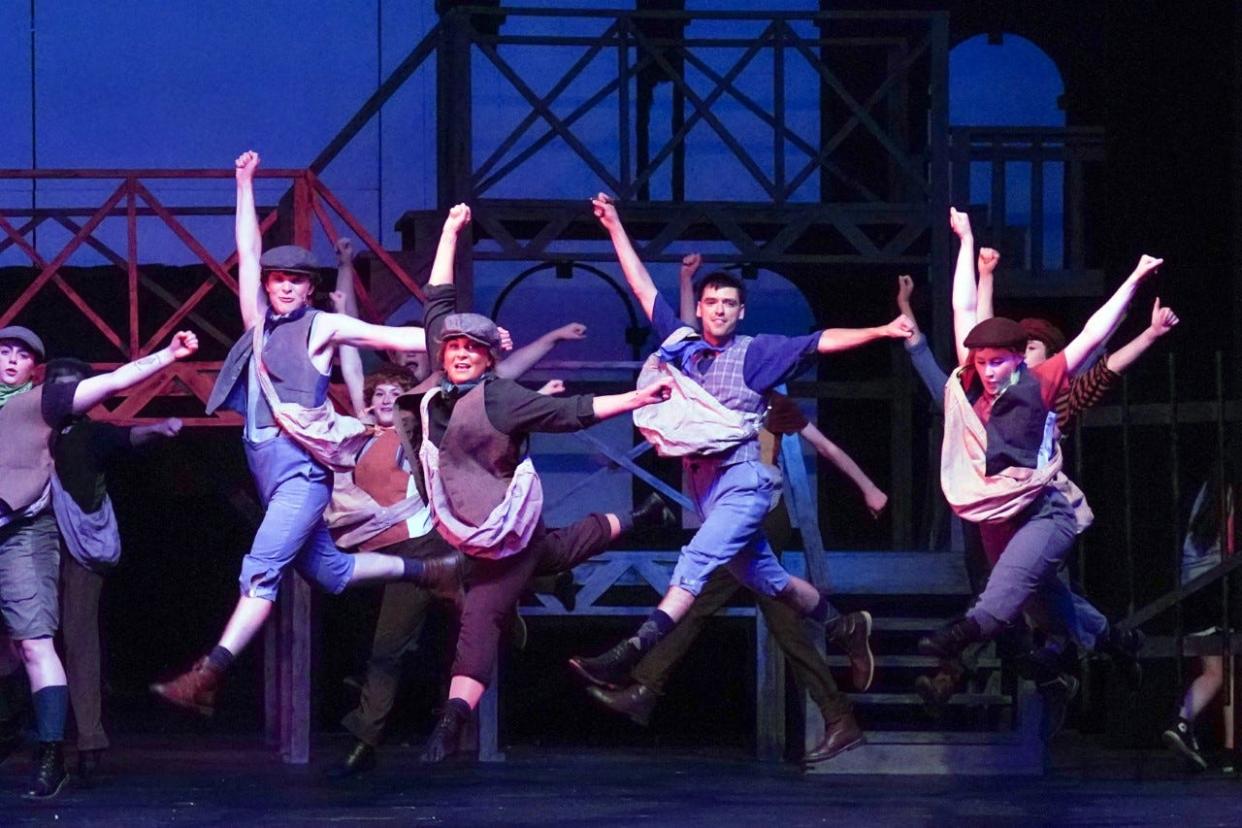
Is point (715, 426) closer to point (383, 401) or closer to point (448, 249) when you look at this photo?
point (448, 249)

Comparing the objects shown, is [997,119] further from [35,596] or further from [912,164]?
[35,596]

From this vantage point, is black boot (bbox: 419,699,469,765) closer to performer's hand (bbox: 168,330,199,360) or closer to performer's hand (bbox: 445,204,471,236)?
performer's hand (bbox: 168,330,199,360)


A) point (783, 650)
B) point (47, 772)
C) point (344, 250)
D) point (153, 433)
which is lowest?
point (47, 772)

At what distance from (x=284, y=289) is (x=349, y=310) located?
1261 mm

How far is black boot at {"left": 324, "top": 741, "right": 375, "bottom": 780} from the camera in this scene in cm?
938

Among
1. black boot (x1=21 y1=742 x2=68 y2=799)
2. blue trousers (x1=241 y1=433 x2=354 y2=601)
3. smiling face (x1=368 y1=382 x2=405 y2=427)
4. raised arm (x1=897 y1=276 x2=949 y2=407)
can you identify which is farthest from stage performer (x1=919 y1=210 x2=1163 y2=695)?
black boot (x1=21 y1=742 x2=68 y2=799)

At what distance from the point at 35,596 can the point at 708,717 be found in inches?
188

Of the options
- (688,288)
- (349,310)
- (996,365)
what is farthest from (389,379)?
(996,365)

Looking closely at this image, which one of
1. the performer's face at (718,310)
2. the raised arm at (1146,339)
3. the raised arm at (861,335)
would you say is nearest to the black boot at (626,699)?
the performer's face at (718,310)

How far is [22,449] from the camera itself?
8.71 meters

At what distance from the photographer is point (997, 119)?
1302cm

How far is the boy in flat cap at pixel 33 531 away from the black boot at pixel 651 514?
1.89 metres

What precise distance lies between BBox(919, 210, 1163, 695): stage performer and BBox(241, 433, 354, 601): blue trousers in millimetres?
2216

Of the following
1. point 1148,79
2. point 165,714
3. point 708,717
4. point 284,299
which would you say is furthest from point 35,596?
point 1148,79
